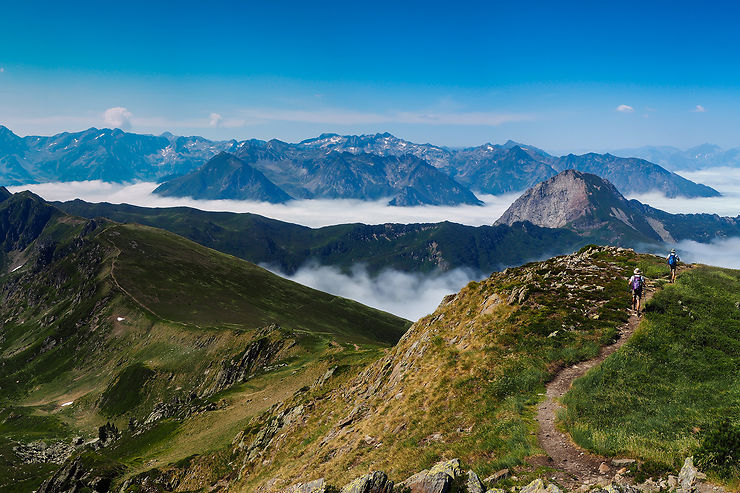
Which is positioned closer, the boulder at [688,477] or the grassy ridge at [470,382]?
the boulder at [688,477]

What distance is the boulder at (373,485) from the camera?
72.1 feet

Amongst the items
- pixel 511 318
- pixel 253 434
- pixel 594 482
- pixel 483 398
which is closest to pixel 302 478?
pixel 483 398

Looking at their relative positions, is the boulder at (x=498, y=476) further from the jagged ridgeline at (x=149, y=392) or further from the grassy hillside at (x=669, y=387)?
the jagged ridgeline at (x=149, y=392)

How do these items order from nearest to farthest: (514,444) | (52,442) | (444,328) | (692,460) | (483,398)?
(692,460)
(514,444)
(483,398)
(444,328)
(52,442)

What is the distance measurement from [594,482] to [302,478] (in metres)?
21.9

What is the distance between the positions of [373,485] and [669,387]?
2026 cm

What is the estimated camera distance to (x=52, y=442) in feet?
408

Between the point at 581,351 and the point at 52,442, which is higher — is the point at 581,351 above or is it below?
above

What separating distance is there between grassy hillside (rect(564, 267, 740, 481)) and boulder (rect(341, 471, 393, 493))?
37.2 feet

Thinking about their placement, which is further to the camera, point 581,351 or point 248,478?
point 248,478

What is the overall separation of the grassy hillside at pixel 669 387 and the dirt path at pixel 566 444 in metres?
0.76

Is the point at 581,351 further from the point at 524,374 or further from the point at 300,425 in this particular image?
the point at 300,425

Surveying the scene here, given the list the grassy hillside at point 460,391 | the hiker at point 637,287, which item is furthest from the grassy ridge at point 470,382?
the hiker at point 637,287

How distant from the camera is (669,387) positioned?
1027 inches
